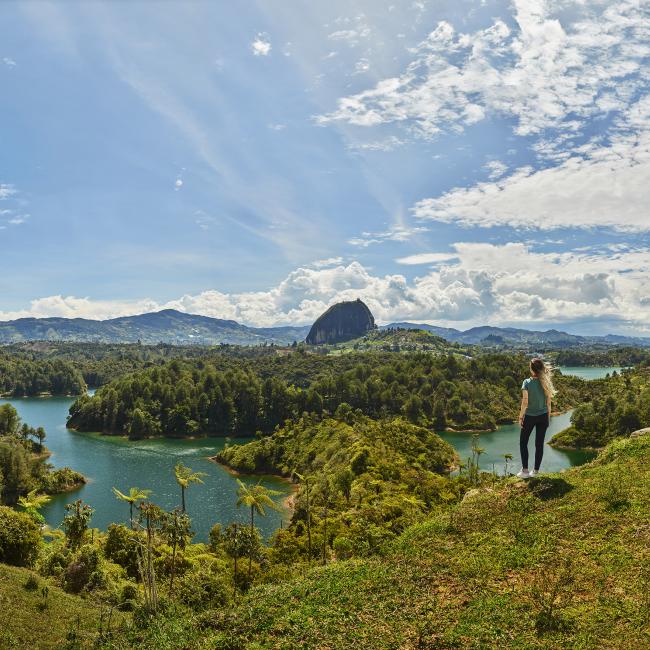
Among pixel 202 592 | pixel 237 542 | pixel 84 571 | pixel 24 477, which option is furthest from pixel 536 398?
pixel 24 477

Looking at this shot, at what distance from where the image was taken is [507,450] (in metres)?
99.8

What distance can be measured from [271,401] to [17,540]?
10260cm

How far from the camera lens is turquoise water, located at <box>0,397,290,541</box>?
64.1 metres

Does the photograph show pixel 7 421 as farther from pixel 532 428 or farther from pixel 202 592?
pixel 532 428

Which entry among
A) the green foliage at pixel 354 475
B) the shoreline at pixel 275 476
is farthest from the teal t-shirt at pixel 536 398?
the shoreline at pixel 275 476

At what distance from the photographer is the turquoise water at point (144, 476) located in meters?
64.1

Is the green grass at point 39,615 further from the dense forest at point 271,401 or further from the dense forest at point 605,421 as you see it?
the dense forest at point 271,401

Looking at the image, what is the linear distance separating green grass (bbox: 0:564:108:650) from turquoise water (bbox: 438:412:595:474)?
64.7 metres

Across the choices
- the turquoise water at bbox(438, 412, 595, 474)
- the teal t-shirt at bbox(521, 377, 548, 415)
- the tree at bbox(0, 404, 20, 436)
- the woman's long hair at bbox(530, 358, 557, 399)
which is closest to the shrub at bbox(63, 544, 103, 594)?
the teal t-shirt at bbox(521, 377, 548, 415)

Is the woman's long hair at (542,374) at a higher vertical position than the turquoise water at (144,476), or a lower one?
higher

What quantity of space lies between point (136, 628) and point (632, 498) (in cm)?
1795

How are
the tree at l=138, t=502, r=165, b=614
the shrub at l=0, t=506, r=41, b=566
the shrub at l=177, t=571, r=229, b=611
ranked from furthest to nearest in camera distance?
the shrub at l=0, t=506, r=41, b=566 → the shrub at l=177, t=571, r=229, b=611 → the tree at l=138, t=502, r=165, b=614

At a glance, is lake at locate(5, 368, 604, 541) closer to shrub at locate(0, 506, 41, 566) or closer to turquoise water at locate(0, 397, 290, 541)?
turquoise water at locate(0, 397, 290, 541)

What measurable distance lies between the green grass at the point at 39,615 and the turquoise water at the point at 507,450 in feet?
212
